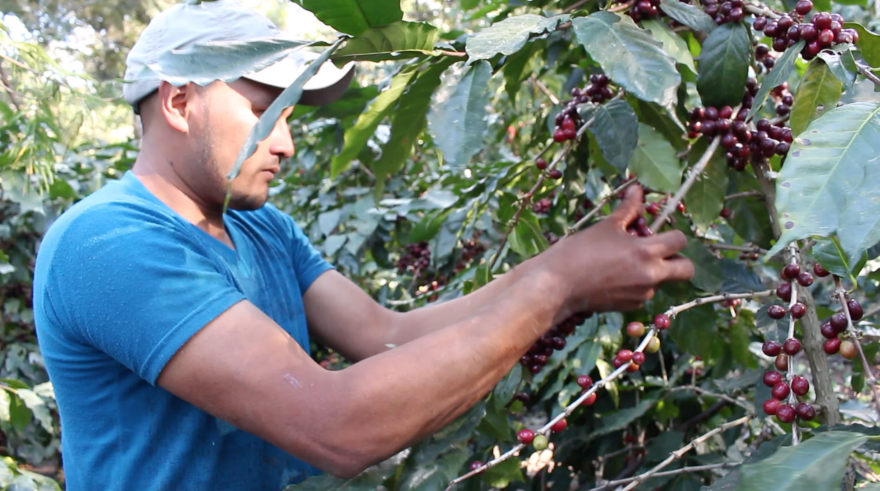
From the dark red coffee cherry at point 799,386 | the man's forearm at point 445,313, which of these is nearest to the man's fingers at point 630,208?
the man's forearm at point 445,313

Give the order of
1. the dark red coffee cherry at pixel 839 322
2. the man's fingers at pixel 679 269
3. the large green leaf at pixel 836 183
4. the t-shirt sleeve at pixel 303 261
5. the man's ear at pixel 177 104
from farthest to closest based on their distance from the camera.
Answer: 1. the t-shirt sleeve at pixel 303 261
2. the man's ear at pixel 177 104
3. the man's fingers at pixel 679 269
4. the dark red coffee cherry at pixel 839 322
5. the large green leaf at pixel 836 183

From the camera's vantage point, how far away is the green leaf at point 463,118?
1.06 m

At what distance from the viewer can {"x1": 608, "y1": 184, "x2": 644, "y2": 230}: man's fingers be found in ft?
4.77

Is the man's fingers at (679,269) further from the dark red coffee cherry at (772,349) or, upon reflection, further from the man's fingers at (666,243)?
the dark red coffee cherry at (772,349)

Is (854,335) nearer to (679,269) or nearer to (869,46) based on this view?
(679,269)

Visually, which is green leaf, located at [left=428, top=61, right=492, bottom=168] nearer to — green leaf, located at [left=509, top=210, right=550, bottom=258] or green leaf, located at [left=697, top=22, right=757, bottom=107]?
green leaf, located at [left=697, top=22, right=757, bottom=107]

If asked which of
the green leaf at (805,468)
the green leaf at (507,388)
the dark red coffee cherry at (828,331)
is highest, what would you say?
the green leaf at (805,468)

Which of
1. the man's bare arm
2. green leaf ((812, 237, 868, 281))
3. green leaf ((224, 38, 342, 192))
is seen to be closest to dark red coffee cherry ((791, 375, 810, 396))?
green leaf ((812, 237, 868, 281))

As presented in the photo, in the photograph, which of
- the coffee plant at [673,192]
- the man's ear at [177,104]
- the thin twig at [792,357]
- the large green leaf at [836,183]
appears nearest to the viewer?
the large green leaf at [836,183]

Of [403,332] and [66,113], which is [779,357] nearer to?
[403,332]

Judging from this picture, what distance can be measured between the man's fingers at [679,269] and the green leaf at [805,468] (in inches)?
23.8

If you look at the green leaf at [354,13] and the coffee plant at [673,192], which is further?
the green leaf at [354,13]

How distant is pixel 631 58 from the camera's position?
106 cm

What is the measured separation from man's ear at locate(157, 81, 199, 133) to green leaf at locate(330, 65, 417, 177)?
0.34 metres
